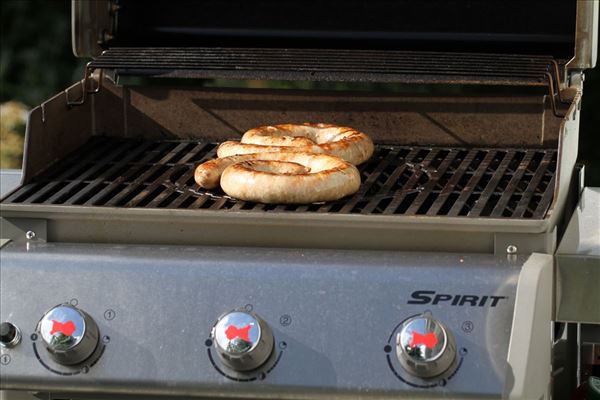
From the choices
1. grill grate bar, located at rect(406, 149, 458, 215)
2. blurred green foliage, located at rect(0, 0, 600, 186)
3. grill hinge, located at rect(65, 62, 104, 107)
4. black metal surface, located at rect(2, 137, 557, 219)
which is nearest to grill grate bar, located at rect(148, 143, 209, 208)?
black metal surface, located at rect(2, 137, 557, 219)

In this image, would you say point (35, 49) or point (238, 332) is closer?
point (238, 332)

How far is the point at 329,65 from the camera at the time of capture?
2980 mm

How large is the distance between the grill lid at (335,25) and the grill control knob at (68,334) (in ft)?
3.76

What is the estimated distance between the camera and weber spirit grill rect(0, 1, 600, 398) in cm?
230

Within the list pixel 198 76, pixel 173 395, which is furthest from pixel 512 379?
pixel 198 76

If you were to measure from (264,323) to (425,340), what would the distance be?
1.04 ft

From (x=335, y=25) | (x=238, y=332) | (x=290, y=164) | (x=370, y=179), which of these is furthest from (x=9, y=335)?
(x=335, y=25)

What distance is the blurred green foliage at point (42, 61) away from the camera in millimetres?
6215

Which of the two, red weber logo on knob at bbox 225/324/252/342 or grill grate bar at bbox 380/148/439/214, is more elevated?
grill grate bar at bbox 380/148/439/214

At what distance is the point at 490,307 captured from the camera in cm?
230

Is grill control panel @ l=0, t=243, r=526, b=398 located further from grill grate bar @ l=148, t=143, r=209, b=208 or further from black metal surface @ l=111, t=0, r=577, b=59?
black metal surface @ l=111, t=0, r=577, b=59

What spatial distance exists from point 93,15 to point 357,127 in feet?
2.66

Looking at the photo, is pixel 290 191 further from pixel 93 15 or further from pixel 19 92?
pixel 19 92

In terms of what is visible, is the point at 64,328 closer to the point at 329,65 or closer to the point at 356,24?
the point at 329,65
